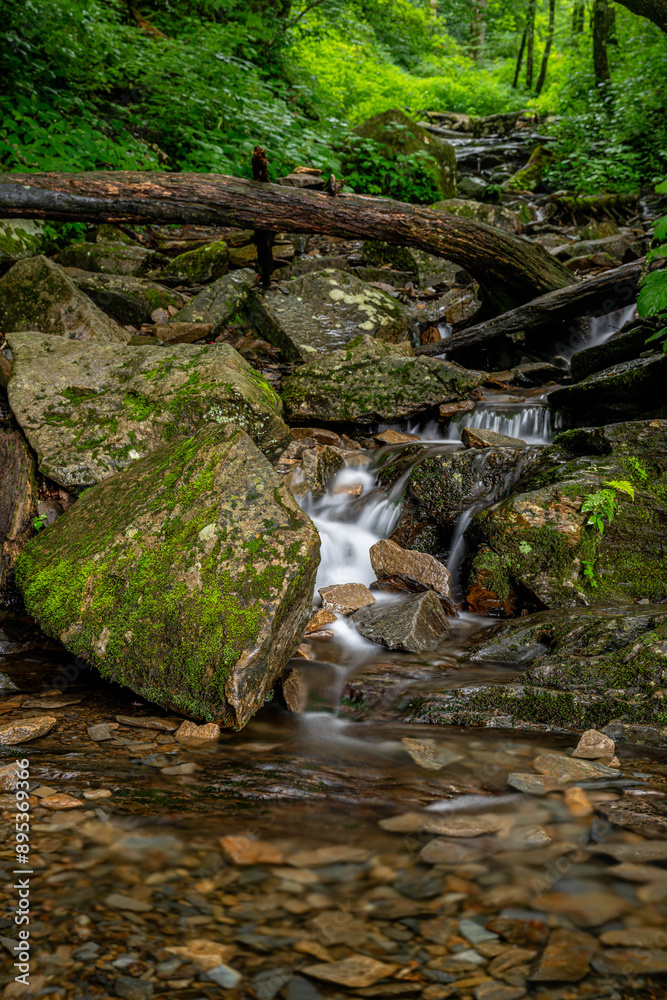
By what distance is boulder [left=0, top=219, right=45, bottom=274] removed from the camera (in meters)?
6.99

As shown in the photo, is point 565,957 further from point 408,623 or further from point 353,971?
point 408,623

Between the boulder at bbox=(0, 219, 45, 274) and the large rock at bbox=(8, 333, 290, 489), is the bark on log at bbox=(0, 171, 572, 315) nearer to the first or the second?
the boulder at bbox=(0, 219, 45, 274)

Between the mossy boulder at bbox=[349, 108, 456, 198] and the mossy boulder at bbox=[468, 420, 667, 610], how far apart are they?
32.6 feet

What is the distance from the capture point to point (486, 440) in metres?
5.63

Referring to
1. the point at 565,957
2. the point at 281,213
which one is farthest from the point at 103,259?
the point at 565,957

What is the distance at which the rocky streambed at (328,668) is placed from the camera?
5.04 ft

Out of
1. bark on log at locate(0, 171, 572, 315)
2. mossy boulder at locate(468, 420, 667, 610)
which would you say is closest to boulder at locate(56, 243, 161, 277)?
bark on log at locate(0, 171, 572, 315)

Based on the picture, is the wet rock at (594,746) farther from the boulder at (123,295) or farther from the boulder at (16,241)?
the boulder at (16,241)

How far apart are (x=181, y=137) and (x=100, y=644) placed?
10.7 m

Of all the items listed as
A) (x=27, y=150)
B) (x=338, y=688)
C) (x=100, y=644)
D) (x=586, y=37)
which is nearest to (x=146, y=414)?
(x=100, y=644)

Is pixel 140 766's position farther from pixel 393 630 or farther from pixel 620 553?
pixel 620 553

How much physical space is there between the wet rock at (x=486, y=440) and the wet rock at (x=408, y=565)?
1.31 metres

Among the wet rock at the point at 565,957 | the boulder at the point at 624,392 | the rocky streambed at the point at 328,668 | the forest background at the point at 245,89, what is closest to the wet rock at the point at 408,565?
the rocky streambed at the point at 328,668

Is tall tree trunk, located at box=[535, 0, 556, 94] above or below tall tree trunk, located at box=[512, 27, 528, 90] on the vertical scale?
below
